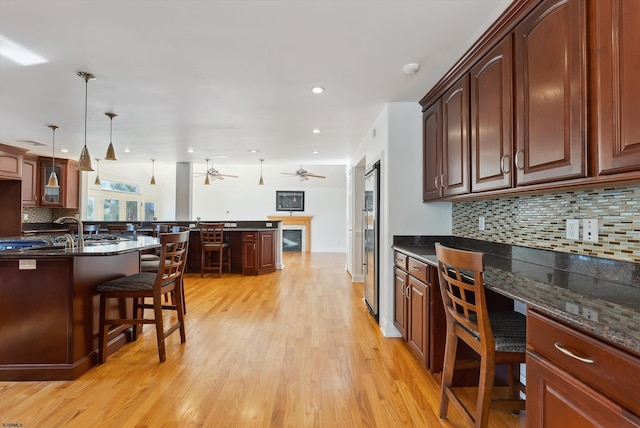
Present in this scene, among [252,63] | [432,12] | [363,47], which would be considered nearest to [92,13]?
[252,63]

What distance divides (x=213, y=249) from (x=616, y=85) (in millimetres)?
5817

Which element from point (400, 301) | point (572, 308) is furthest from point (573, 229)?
point (400, 301)

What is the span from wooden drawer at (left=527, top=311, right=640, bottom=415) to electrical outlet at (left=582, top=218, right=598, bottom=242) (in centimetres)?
79

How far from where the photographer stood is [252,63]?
2.37 m

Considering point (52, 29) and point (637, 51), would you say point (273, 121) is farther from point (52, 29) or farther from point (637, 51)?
point (637, 51)

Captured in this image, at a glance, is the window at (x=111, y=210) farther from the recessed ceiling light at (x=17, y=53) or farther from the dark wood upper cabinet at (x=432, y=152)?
the dark wood upper cabinet at (x=432, y=152)

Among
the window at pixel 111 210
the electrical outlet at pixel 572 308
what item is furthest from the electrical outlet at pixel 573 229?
the window at pixel 111 210

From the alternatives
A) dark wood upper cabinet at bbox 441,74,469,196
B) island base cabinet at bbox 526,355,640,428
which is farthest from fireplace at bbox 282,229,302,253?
island base cabinet at bbox 526,355,640,428

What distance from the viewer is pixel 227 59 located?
231 centimetres

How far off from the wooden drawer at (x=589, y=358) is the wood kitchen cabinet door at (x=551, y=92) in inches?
27.0

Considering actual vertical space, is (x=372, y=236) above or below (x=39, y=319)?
above

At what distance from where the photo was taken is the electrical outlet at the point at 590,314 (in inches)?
36.6

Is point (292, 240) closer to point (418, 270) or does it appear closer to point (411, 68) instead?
point (418, 270)

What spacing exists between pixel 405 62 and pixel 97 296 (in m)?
2.99
